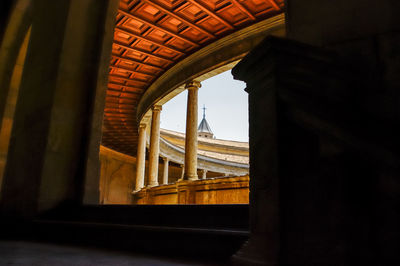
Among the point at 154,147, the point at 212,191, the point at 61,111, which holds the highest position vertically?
the point at 154,147

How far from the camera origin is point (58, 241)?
11.9 ft

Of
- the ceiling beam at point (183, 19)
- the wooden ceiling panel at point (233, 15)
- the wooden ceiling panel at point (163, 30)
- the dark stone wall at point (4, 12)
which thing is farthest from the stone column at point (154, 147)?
the dark stone wall at point (4, 12)

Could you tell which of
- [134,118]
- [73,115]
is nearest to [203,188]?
[73,115]

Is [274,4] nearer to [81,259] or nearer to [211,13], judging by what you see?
[211,13]

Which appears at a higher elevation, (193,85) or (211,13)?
(211,13)

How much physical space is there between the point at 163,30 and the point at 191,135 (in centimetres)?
420

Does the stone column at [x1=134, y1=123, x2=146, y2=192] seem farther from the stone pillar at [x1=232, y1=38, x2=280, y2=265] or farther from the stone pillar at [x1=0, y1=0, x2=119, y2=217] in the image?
the stone pillar at [x1=232, y1=38, x2=280, y2=265]

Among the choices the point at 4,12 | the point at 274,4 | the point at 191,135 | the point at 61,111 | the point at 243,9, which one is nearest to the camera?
the point at 61,111

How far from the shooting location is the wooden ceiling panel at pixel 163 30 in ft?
33.8

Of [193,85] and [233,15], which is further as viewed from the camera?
[193,85]

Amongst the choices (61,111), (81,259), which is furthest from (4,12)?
(81,259)

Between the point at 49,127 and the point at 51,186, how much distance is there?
859 mm

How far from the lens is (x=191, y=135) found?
12539 mm

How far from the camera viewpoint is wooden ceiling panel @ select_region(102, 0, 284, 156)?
10297 mm
